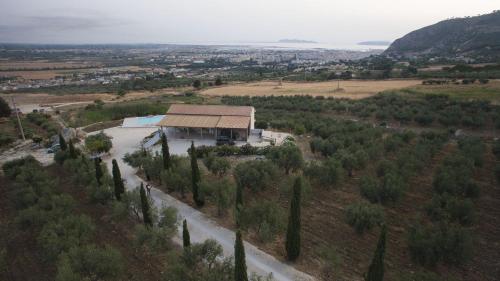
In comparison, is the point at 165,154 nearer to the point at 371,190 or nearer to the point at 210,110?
the point at 371,190

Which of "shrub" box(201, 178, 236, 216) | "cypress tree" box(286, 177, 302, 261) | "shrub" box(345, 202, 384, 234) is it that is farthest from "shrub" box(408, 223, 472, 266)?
"shrub" box(201, 178, 236, 216)

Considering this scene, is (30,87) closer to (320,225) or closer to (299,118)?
(299,118)

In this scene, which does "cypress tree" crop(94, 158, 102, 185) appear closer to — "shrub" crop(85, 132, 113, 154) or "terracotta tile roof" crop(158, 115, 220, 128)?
"shrub" crop(85, 132, 113, 154)

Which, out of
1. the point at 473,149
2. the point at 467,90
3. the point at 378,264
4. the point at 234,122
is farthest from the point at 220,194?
the point at 467,90

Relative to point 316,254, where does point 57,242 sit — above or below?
above

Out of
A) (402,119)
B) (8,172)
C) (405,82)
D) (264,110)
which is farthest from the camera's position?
(405,82)

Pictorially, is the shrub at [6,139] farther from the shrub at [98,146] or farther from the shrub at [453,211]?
the shrub at [453,211]

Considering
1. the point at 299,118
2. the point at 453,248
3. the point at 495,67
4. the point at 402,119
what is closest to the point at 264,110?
the point at 299,118

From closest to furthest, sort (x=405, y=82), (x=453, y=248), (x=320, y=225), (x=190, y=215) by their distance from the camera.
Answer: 1. (x=453, y=248)
2. (x=320, y=225)
3. (x=190, y=215)
4. (x=405, y=82)
